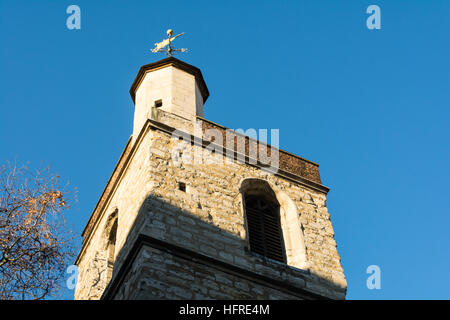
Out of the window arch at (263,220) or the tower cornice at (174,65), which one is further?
the tower cornice at (174,65)

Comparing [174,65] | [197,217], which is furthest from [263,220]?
[174,65]

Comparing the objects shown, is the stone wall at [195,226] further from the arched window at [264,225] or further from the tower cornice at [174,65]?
the tower cornice at [174,65]

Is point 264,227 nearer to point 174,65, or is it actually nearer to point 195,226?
point 195,226

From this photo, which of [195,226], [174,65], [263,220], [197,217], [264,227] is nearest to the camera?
[195,226]

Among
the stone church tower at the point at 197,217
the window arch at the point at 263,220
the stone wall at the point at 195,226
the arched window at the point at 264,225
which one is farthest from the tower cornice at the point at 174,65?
the arched window at the point at 264,225

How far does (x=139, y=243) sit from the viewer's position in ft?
36.7

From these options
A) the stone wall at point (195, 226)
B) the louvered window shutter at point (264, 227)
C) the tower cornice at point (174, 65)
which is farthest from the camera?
the tower cornice at point (174, 65)

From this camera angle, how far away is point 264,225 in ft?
45.5

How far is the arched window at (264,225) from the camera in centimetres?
1331

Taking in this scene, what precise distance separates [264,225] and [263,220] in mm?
138

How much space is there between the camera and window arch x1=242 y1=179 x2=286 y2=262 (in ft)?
43.8

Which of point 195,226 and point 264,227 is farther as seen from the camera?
point 264,227
